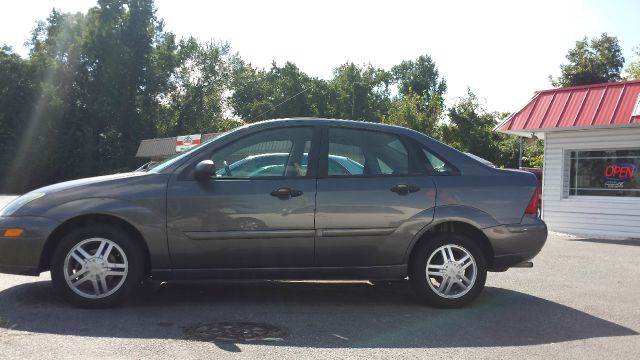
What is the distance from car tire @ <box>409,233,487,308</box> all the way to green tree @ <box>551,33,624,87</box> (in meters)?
37.4

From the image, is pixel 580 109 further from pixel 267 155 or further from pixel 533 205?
pixel 267 155

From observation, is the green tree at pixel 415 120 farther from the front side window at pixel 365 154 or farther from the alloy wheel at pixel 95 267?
the alloy wheel at pixel 95 267

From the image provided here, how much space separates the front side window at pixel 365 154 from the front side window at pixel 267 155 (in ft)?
0.85

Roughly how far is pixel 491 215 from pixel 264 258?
215cm

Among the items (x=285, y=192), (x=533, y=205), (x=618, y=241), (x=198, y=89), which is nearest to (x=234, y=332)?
(x=285, y=192)

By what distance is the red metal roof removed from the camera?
45.0ft

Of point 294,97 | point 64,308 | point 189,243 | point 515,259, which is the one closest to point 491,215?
point 515,259

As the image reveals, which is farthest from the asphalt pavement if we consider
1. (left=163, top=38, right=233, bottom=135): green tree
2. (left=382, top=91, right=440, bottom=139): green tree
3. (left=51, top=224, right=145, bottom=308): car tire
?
(left=163, top=38, right=233, bottom=135): green tree

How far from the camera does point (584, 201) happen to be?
49.4 feet

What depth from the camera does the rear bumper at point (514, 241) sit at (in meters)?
5.93

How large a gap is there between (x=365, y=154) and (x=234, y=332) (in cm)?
207

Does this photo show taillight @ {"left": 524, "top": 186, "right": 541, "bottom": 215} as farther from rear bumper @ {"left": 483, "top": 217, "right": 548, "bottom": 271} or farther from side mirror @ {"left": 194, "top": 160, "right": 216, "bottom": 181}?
side mirror @ {"left": 194, "top": 160, "right": 216, "bottom": 181}

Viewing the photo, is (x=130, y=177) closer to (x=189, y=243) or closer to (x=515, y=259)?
(x=189, y=243)

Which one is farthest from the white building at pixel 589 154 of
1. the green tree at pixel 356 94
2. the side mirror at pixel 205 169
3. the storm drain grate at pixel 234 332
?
the green tree at pixel 356 94
